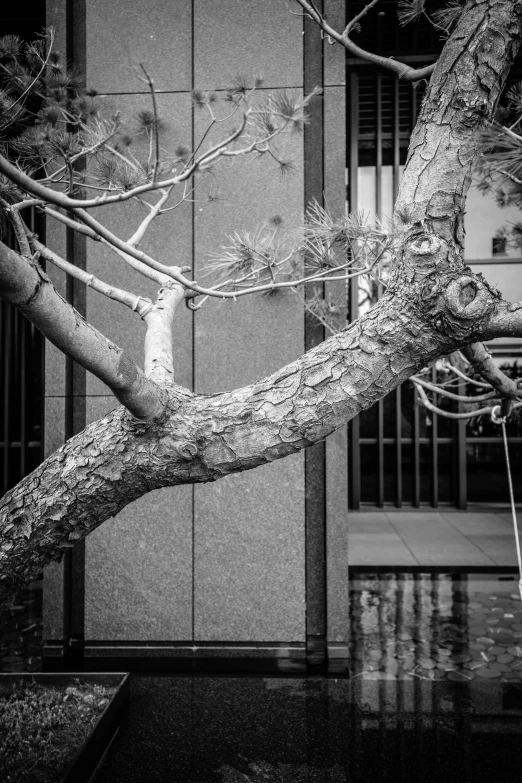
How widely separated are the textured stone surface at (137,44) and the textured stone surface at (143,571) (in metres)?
2.53

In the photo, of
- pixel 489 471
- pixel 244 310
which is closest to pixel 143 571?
pixel 244 310

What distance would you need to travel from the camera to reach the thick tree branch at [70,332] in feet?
4.17

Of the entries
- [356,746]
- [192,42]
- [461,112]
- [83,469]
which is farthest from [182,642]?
[192,42]

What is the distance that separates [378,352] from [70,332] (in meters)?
0.88

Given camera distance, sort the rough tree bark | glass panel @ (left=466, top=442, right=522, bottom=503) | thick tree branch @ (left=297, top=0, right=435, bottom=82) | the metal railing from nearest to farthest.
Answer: the rough tree bark → thick tree branch @ (left=297, top=0, right=435, bottom=82) → the metal railing → glass panel @ (left=466, top=442, right=522, bottom=503)

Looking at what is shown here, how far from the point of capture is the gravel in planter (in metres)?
2.20

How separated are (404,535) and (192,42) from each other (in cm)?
560

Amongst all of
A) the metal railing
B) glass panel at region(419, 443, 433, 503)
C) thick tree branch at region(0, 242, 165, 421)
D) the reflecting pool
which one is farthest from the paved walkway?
thick tree branch at region(0, 242, 165, 421)

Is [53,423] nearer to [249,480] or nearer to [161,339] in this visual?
[249,480]

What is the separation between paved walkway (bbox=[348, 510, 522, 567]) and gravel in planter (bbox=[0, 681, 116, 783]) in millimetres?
3567

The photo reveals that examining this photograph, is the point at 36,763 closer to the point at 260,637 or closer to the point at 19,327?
the point at 260,637

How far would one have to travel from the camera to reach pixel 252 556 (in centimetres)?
358

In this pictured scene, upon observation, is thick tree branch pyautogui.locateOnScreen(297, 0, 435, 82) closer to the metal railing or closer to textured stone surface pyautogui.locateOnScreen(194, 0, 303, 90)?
textured stone surface pyautogui.locateOnScreen(194, 0, 303, 90)

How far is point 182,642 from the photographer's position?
3.58 m
